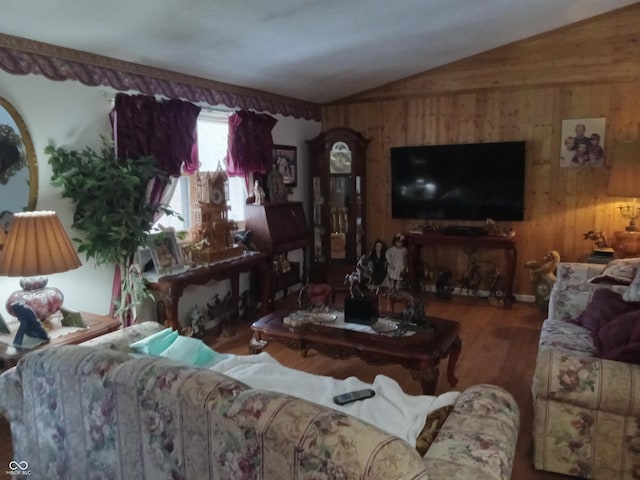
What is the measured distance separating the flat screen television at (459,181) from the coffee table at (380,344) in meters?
2.52

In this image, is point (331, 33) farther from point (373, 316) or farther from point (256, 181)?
point (373, 316)

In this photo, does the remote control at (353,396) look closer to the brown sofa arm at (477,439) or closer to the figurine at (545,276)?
the brown sofa arm at (477,439)

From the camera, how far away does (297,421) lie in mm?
1140

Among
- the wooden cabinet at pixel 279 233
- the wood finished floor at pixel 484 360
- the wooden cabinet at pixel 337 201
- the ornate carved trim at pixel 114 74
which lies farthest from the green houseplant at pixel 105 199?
the wooden cabinet at pixel 337 201

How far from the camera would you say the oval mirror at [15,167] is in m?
2.81

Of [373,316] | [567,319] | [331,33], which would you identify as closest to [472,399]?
[373,316]

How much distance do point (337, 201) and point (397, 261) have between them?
3.24ft

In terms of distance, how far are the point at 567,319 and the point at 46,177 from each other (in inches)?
138

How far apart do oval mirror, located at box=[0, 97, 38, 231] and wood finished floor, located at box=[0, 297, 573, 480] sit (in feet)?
4.00

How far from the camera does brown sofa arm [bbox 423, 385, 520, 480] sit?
1.24m

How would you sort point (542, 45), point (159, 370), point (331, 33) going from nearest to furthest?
point (159, 370), point (331, 33), point (542, 45)

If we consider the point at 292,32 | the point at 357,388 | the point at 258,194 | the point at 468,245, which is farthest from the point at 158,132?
the point at 468,245

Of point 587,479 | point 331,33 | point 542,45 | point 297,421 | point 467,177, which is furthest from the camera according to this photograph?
point 467,177

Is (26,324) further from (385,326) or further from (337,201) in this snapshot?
(337,201)
